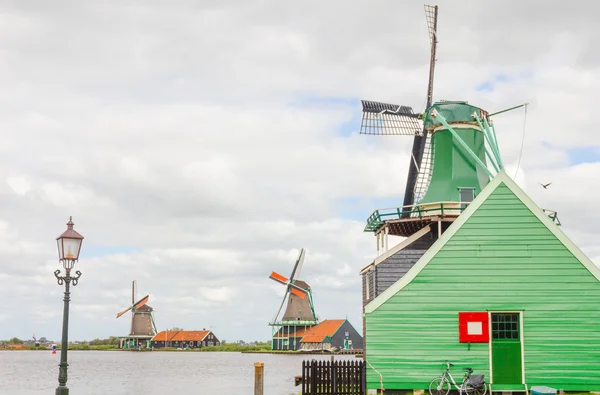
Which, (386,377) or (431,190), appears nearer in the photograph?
(386,377)

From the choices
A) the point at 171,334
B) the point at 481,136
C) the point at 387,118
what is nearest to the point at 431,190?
the point at 481,136

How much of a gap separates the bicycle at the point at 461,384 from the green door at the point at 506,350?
61 centimetres

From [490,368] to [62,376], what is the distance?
11.9 metres

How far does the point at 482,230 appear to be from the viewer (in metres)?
21.7

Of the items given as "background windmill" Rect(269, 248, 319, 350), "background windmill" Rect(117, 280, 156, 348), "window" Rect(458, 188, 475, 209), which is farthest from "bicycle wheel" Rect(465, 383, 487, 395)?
"background windmill" Rect(117, 280, 156, 348)

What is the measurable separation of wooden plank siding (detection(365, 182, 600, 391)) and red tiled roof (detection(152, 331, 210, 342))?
139340 millimetres

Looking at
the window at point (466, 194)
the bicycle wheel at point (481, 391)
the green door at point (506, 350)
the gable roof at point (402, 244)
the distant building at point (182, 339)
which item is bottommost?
the distant building at point (182, 339)

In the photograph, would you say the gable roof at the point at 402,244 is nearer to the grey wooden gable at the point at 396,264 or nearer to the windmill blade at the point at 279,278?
the grey wooden gable at the point at 396,264

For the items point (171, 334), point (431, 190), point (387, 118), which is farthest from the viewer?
point (171, 334)

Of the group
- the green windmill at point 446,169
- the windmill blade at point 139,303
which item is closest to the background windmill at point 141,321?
the windmill blade at point 139,303

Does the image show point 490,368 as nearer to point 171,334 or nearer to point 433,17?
point 433,17

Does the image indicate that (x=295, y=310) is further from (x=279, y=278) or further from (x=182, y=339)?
(x=182, y=339)

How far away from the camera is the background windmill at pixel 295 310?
369 feet

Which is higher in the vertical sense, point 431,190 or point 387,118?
point 387,118
